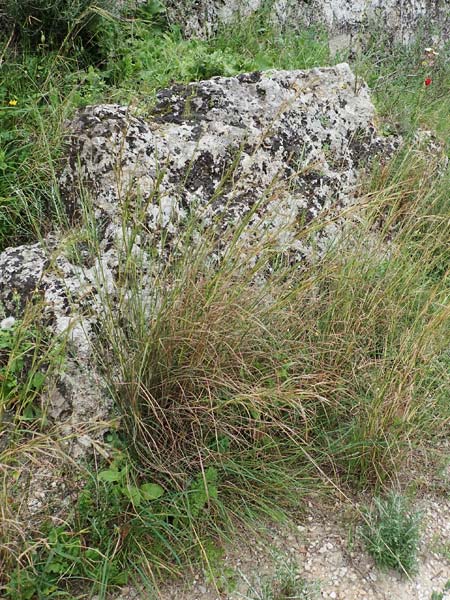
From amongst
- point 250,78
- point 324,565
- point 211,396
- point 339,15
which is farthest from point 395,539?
point 339,15

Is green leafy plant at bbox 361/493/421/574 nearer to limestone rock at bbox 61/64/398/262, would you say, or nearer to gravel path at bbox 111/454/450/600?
gravel path at bbox 111/454/450/600

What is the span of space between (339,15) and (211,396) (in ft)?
15.2

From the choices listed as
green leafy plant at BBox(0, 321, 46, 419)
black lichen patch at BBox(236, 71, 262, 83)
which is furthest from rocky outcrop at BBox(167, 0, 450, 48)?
green leafy plant at BBox(0, 321, 46, 419)

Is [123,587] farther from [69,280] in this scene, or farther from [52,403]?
[69,280]

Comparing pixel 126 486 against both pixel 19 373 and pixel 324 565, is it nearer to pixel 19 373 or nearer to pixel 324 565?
pixel 19 373

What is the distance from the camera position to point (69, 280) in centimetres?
309

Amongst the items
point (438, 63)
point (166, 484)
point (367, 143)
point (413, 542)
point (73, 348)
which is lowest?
point (413, 542)

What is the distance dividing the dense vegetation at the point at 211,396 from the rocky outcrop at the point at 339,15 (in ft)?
5.63

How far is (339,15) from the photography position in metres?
6.02

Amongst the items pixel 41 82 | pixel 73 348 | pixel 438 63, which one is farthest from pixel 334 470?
pixel 438 63

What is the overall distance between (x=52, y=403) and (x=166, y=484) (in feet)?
1.99

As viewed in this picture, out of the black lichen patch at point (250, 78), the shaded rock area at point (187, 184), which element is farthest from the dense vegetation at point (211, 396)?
the black lichen patch at point (250, 78)

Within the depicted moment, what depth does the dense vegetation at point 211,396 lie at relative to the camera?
247 cm

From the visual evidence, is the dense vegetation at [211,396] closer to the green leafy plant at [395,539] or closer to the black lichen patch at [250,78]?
the green leafy plant at [395,539]
